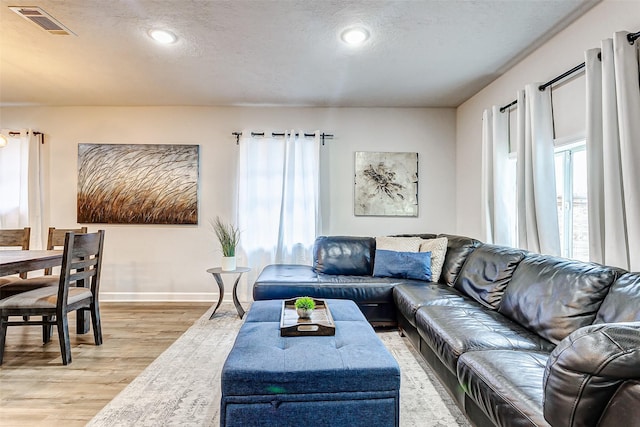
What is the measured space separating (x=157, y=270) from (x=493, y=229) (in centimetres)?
394

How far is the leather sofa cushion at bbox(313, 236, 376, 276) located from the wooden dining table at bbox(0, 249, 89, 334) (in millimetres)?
2233

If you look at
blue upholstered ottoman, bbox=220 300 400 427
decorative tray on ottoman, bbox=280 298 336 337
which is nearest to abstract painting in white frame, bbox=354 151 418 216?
decorative tray on ottoman, bbox=280 298 336 337

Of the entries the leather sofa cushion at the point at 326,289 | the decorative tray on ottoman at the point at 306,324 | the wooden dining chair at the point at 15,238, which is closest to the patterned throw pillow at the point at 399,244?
the leather sofa cushion at the point at 326,289

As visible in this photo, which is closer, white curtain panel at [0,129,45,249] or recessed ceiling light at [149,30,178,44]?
recessed ceiling light at [149,30,178,44]

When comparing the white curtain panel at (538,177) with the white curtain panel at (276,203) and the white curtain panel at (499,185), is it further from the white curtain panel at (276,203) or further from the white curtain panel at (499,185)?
the white curtain panel at (276,203)

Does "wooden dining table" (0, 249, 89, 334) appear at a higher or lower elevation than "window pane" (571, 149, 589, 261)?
lower

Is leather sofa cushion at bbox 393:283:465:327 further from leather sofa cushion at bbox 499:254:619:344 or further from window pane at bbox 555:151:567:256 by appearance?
window pane at bbox 555:151:567:256

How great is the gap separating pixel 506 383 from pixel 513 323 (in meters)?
0.92

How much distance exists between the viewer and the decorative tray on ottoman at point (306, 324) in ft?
6.52

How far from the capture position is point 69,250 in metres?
2.58

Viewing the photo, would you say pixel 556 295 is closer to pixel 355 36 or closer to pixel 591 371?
pixel 591 371

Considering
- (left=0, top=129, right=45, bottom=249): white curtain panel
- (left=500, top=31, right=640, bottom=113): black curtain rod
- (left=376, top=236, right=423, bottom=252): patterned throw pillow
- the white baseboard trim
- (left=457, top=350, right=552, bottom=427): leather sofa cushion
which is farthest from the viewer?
the white baseboard trim

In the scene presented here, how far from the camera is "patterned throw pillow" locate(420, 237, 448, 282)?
11.4ft

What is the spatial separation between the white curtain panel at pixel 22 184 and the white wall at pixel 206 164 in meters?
0.13
